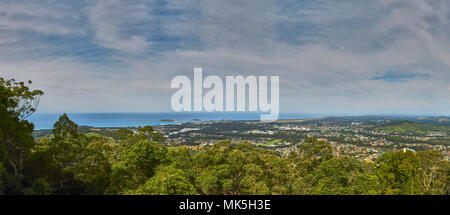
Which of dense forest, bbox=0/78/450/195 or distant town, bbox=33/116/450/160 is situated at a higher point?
dense forest, bbox=0/78/450/195

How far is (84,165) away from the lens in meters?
9.33

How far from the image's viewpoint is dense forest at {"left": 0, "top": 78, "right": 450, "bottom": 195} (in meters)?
7.76

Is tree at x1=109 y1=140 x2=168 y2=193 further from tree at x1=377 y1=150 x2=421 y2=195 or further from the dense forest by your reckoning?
tree at x1=377 y1=150 x2=421 y2=195

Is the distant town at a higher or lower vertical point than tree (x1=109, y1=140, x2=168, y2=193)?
lower

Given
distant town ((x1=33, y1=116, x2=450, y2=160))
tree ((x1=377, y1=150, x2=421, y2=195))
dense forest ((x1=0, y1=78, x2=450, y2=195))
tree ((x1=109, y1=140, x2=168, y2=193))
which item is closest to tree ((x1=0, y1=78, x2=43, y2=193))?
dense forest ((x1=0, y1=78, x2=450, y2=195))

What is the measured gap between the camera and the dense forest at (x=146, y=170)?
7.76 m

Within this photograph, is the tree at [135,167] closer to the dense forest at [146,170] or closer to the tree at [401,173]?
the dense forest at [146,170]

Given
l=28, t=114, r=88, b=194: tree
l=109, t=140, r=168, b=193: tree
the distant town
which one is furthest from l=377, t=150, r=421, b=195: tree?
l=28, t=114, r=88, b=194: tree

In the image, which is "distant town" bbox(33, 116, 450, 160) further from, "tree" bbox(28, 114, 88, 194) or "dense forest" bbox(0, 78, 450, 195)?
"tree" bbox(28, 114, 88, 194)

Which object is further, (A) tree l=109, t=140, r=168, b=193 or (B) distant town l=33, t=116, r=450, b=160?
(B) distant town l=33, t=116, r=450, b=160

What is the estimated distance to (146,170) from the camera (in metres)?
8.77
